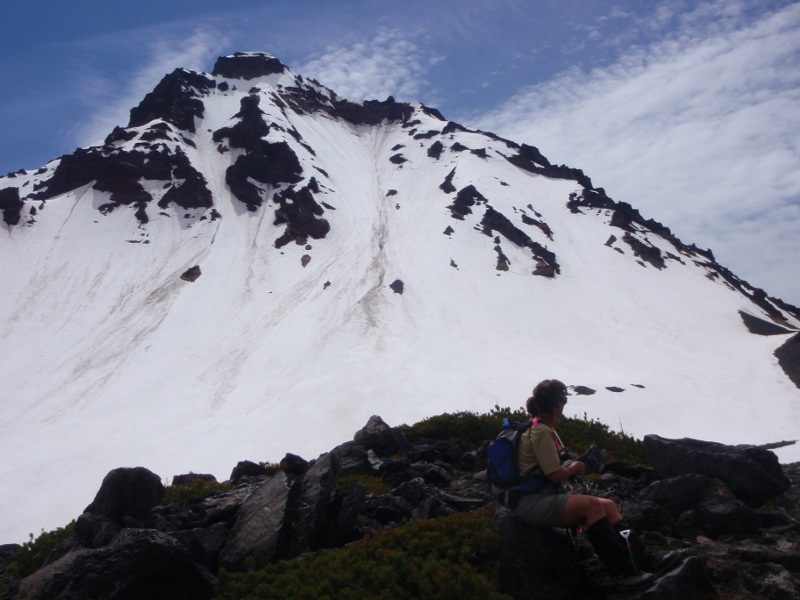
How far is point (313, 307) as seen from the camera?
5712cm

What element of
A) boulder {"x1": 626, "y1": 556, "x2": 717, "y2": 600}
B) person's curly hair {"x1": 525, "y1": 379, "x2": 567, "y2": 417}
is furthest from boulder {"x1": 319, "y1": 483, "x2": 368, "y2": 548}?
boulder {"x1": 626, "y1": 556, "x2": 717, "y2": 600}

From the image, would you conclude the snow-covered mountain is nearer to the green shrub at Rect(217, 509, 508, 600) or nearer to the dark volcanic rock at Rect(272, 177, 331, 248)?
the dark volcanic rock at Rect(272, 177, 331, 248)

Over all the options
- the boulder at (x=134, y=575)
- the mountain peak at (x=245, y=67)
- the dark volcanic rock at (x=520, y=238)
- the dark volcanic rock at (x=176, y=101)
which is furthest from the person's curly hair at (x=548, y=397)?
the mountain peak at (x=245, y=67)

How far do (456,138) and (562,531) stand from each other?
10570 cm

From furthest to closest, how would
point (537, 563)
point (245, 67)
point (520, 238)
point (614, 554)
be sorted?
point (245, 67)
point (520, 238)
point (537, 563)
point (614, 554)

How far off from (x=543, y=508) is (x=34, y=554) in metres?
8.26

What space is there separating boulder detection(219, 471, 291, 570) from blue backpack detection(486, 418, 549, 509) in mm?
3111

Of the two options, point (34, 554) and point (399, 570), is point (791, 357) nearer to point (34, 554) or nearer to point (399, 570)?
point (399, 570)

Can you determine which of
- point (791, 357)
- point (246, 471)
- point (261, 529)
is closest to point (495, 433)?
point (246, 471)

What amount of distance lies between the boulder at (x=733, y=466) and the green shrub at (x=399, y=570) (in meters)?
4.09

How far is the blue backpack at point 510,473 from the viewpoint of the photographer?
6.08m

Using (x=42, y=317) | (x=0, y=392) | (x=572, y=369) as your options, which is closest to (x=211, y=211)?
(x=42, y=317)

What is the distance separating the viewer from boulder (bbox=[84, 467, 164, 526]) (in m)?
9.50

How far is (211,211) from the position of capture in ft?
247
